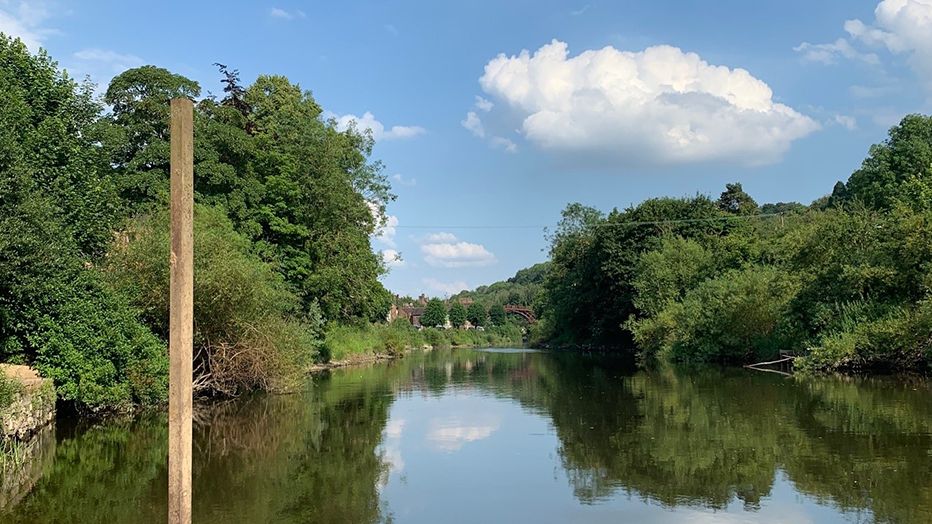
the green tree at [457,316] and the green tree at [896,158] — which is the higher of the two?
the green tree at [896,158]

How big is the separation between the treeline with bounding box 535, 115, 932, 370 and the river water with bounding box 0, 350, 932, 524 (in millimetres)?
6133

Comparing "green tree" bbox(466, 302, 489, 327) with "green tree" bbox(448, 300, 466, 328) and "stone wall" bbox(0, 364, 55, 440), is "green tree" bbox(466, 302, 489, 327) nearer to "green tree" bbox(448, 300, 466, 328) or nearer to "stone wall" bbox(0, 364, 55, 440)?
"green tree" bbox(448, 300, 466, 328)

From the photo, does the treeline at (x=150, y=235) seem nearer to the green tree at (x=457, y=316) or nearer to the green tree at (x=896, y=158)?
the green tree at (x=896, y=158)

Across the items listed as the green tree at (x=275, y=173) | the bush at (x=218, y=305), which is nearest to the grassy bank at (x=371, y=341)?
the green tree at (x=275, y=173)

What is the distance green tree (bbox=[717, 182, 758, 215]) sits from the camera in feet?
213

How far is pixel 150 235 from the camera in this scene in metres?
22.0

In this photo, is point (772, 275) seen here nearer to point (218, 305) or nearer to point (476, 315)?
point (218, 305)

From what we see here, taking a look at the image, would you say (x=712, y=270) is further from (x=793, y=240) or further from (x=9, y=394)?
(x=9, y=394)

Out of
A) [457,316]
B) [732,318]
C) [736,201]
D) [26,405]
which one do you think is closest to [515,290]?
[457,316]

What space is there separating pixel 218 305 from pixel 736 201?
54.6 meters

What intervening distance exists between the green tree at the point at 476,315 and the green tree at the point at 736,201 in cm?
6289

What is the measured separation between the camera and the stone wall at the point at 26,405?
523 inches

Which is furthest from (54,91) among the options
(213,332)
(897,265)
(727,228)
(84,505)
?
(727,228)

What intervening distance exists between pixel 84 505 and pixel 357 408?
1114cm
